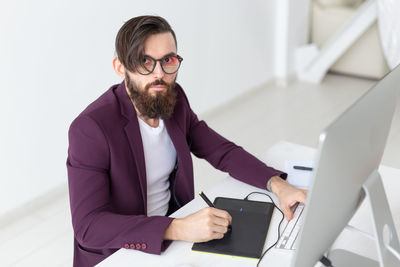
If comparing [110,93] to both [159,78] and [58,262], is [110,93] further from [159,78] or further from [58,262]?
[58,262]

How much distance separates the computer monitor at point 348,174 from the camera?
3.01ft

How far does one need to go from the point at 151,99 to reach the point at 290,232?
57 cm

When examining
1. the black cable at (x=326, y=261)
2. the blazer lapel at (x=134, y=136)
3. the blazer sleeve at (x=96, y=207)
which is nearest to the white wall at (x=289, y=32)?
the blazer lapel at (x=134, y=136)

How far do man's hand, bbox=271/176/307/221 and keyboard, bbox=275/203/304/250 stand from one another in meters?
0.02

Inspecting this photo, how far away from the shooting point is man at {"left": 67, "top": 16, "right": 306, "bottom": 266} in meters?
1.39

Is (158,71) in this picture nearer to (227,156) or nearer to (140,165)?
(140,165)

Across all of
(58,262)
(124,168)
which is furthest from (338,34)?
(124,168)

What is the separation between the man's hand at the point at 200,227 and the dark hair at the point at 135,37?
1.59ft

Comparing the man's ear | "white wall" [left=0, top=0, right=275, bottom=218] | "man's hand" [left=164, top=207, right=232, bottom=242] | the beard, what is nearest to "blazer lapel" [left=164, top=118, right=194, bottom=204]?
the beard

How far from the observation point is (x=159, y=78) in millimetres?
1522

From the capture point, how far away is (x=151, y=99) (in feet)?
5.08

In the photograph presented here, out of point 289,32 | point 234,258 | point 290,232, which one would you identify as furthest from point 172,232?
point 289,32

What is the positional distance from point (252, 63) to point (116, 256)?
339 centimetres

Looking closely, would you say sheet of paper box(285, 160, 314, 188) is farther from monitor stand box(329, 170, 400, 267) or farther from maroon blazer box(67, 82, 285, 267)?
monitor stand box(329, 170, 400, 267)
